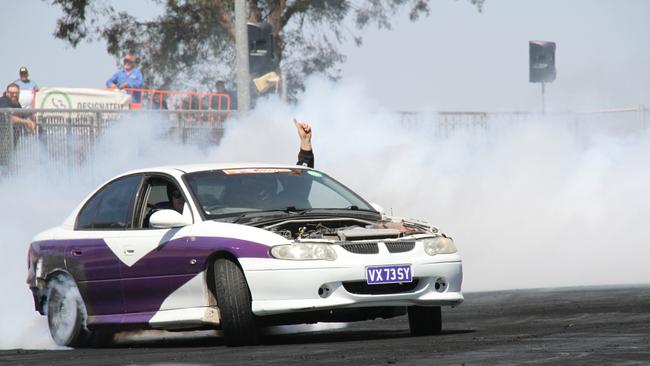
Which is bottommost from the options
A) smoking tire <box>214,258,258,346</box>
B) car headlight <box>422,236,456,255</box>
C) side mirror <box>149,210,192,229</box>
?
smoking tire <box>214,258,258,346</box>

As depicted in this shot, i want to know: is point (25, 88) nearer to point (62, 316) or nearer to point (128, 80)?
point (128, 80)

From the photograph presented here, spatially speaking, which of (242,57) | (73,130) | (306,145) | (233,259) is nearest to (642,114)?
(242,57)

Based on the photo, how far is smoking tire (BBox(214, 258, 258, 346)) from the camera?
32.4 ft

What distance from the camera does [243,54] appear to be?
2269cm

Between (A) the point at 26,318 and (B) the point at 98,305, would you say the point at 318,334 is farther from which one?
(A) the point at 26,318

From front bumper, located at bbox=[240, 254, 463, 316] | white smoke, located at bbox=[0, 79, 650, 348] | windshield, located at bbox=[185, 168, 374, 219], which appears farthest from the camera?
white smoke, located at bbox=[0, 79, 650, 348]

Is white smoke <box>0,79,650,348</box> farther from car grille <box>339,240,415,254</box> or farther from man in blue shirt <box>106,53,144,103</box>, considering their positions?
car grille <box>339,240,415,254</box>

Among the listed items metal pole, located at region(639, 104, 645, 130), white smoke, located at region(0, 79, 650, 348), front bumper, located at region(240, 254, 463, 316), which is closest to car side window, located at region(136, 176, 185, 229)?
front bumper, located at region(240, 254, 463, 316)

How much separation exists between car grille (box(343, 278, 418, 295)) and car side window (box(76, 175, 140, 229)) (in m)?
1.96

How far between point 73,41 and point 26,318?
28.2m

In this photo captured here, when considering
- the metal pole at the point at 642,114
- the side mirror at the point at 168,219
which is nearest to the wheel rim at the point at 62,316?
the side mirror at the point at 168,219

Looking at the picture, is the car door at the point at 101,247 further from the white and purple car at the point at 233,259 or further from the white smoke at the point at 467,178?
the white smoke at the point at 467,178

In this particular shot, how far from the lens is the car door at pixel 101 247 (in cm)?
1090

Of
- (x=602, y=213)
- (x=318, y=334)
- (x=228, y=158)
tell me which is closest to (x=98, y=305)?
(x=318, y=334)
